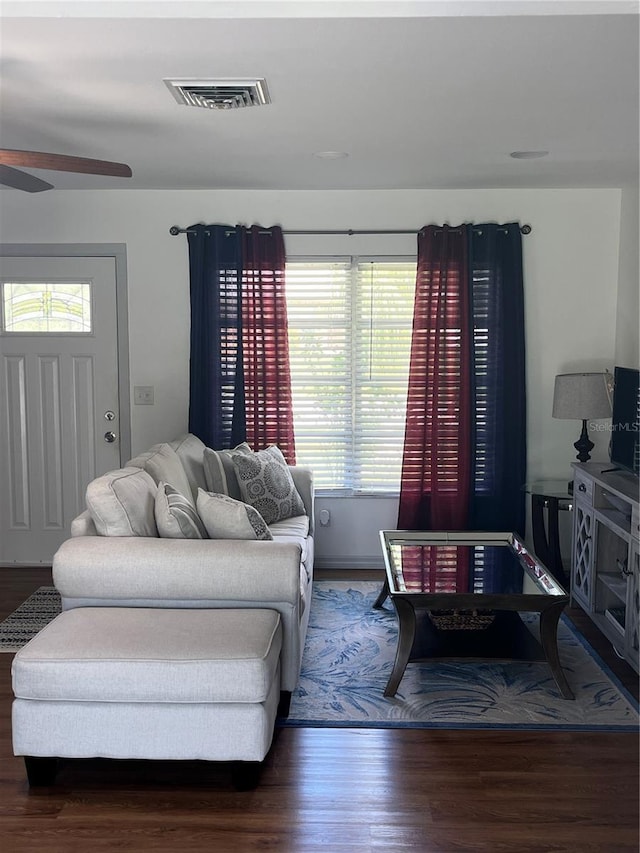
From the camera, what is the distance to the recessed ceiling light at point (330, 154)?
13.7 feet

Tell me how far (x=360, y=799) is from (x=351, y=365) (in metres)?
3.09

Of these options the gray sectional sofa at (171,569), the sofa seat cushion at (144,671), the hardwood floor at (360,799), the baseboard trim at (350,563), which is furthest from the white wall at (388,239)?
the sofa seat cushion at (144,671)

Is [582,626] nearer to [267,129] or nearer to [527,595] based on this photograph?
[527,595]

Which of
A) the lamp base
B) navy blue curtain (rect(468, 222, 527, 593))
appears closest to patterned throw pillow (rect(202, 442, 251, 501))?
navy blue curtain (rect(468, 222, 527, 593))

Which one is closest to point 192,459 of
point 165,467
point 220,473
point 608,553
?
point 220,473

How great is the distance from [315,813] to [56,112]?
9.07 feet

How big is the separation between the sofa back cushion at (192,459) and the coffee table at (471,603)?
3.47 ft

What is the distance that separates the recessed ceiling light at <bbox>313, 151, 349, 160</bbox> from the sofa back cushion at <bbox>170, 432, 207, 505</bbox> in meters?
1.69

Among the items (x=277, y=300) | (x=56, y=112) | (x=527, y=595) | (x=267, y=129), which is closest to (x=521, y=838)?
(x=527, y=595)

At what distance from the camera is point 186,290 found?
5.35 metres

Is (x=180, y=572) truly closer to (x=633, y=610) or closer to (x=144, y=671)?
(x=144, y=671)

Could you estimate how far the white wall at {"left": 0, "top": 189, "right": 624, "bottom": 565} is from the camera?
17.2 feet

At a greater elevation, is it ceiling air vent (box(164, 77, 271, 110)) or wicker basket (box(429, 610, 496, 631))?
ceiling air vent (box(164, 77, 271, 110))

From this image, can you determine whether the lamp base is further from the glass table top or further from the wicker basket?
the wicker basket
